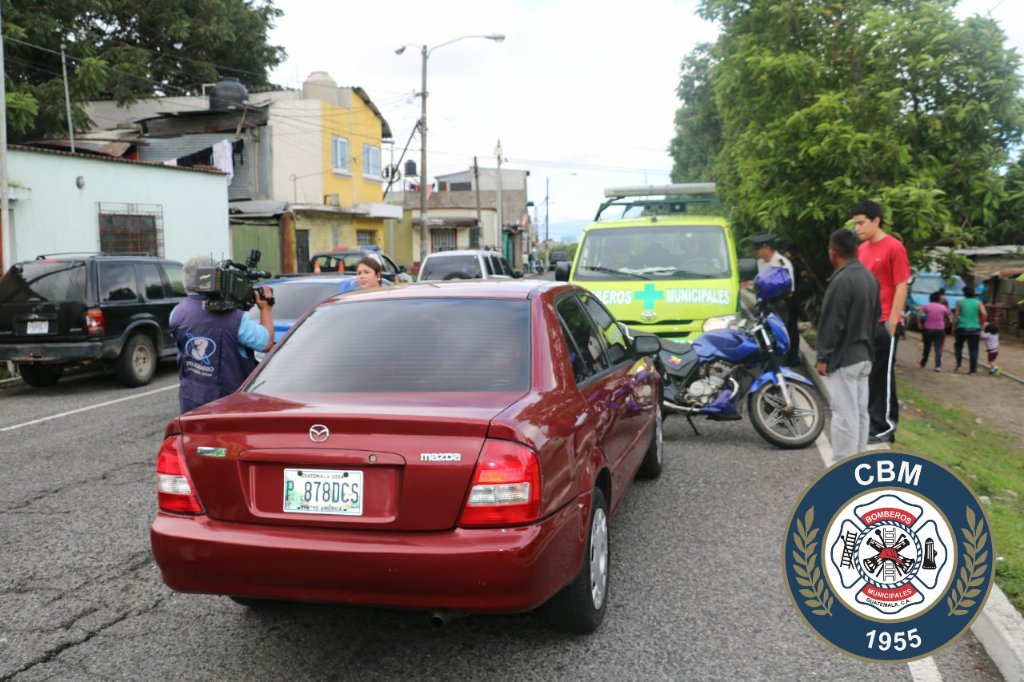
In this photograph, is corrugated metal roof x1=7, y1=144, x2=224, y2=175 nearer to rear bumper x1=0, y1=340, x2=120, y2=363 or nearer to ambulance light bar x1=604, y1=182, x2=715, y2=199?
rear bumper x1=0, y1=340, x2=120, y2=363

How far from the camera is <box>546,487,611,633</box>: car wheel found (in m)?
3.85

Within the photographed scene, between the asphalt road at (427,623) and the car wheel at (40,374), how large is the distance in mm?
6726

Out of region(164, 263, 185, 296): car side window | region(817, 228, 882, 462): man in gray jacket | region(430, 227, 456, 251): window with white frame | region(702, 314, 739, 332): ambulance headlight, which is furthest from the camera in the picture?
region(430, 227, 456, 251): window with white frame

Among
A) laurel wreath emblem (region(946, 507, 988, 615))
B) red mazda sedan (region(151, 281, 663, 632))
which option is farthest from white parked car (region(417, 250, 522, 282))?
laurel wreath emblem (region(946, 507, 988, 615))

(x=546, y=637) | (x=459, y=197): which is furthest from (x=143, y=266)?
(x=459, y=197)

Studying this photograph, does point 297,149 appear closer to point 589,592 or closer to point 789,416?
point 789,416

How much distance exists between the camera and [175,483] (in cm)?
366

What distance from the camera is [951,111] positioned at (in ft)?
38.7

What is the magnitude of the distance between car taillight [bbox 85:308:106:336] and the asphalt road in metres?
5.68

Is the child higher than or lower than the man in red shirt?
lower

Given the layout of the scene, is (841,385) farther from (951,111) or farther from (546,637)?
(951,111)

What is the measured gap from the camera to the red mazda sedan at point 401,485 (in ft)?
10.9

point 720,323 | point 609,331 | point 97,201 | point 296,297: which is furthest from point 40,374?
point 609,331

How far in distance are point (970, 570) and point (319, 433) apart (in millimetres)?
2228
